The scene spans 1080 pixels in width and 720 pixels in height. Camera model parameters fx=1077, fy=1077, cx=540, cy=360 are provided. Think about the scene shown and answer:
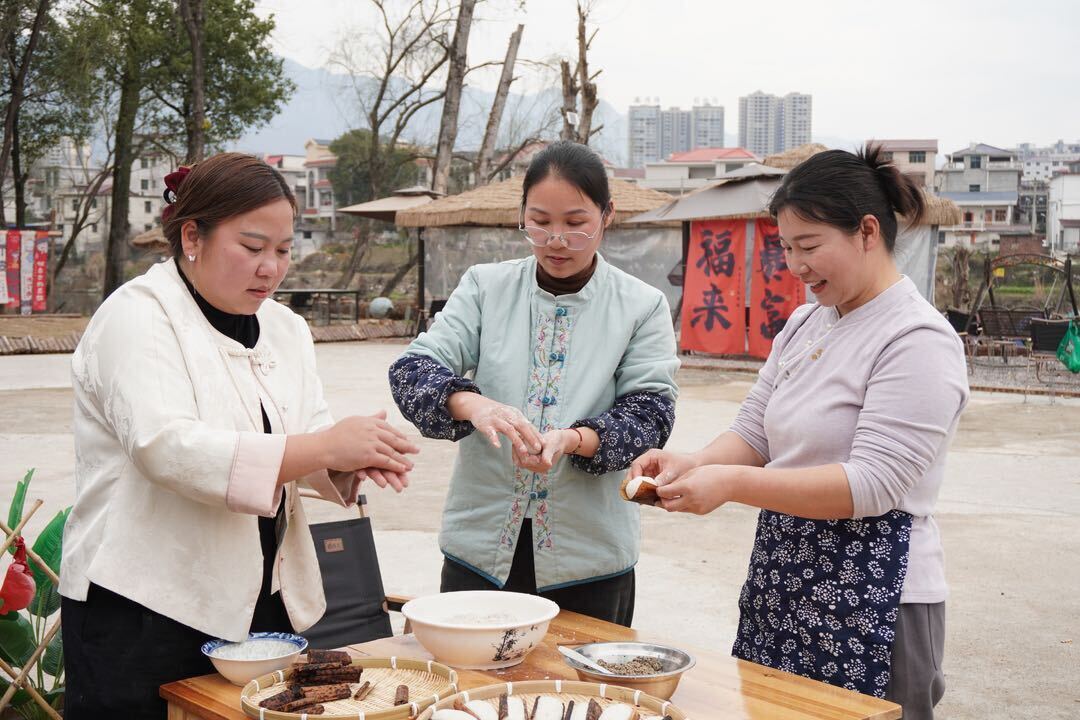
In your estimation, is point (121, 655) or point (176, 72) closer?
point (121, 655)

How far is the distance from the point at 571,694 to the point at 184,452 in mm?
738

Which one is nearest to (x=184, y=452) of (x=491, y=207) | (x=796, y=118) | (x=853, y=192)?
(x=853, y=192)

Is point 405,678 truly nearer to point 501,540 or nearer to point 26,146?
point 501,540

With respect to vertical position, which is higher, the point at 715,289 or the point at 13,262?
the point at 13,262

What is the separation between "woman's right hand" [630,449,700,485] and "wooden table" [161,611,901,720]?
13.2 inches

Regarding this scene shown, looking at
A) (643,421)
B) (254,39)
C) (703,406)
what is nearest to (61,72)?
(254,39)

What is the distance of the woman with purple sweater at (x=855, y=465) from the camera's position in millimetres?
1883

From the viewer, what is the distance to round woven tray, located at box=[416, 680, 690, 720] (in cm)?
167

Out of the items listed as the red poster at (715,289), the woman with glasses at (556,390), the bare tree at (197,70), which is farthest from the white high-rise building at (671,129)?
the woman with glasses at (556,390)

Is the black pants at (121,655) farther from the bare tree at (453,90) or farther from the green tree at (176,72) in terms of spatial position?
the green tree at (176,72)

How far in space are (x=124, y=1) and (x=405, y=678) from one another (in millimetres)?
24516

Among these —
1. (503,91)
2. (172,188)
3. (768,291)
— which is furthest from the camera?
(503,91)

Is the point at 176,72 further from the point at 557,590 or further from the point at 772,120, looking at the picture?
the point at 772,120

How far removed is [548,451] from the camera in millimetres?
2076
